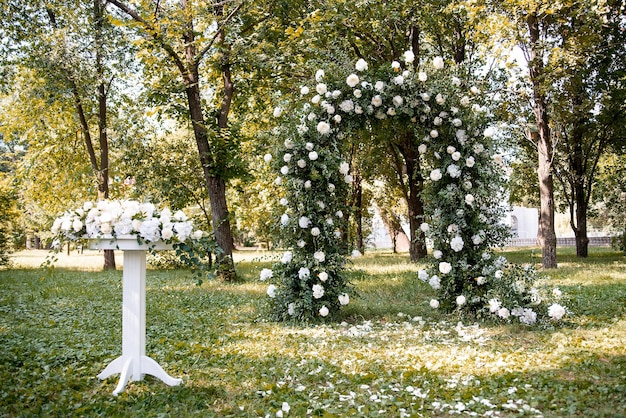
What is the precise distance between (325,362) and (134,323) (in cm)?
195

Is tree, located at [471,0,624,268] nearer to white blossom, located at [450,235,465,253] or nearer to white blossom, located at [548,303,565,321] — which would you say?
white blossom, located at [450,235,465,253]

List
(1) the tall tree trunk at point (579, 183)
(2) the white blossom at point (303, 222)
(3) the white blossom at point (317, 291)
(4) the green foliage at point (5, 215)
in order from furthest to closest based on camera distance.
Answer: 1. (1) the tall tree trunk at point (579, 183)
2. (4) the green foliage at point (5, 215)
3. (2) the white blossom at point (303, 222)
4. (3) the white blossom at point (317, 291)

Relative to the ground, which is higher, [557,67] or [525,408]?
[557,67]

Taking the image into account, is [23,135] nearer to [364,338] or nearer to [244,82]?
[244,82]

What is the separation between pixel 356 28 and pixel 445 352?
9.87 metres

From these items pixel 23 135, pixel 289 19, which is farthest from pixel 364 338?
pixel 23 135

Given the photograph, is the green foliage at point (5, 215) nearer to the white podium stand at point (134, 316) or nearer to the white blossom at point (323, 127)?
the white blossom at point (323, 127)

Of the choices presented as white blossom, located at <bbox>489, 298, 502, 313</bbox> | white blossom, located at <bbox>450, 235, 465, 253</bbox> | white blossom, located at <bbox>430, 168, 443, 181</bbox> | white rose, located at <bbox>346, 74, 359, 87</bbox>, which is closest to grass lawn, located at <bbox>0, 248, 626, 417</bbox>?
white blossom, located at <bbox>489, 298, 502, 313</bbox>

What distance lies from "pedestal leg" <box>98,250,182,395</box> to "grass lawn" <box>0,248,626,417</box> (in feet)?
0.48

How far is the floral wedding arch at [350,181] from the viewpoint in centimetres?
731

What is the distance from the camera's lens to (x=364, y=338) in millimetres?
6258

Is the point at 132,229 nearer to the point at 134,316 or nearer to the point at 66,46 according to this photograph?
the point at 134,316

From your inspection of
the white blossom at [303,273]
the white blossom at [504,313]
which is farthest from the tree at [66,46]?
the white blossom at [504,313]

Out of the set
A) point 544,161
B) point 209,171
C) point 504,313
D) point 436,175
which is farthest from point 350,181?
point 544,161
